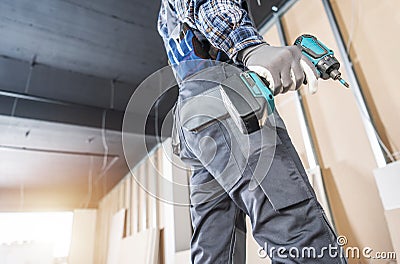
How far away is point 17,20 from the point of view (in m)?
2.14

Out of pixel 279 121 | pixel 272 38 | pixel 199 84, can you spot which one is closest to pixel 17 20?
pixel 272 38

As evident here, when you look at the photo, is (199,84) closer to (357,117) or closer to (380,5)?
(357,117)

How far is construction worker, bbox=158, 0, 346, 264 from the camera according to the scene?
56cm

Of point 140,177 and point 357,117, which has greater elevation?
point 140,177

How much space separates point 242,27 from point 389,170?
89 cm

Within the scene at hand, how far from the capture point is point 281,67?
561 millimetres

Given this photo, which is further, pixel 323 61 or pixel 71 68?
pixel 71 68

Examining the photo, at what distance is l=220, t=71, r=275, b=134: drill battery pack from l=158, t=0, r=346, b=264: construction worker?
26mm

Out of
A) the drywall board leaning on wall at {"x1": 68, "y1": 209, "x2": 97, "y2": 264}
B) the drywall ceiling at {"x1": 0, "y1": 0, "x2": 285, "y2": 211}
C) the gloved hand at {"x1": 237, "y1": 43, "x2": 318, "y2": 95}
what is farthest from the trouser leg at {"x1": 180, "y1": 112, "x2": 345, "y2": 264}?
the drywall board leaning on wall at {"x1": 68, "y1": 209, "x2": 97, "y2": 264}

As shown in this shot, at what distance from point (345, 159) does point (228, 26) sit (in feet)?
3.59

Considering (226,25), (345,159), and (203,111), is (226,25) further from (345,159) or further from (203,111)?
(345,159)

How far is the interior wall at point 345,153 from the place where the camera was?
1.28 metres

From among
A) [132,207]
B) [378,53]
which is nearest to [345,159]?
[378,53]

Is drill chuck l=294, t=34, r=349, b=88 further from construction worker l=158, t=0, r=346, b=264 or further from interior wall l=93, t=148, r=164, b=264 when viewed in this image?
interior wall l=93, t=148, r=164, b=264
